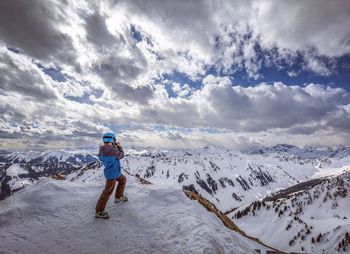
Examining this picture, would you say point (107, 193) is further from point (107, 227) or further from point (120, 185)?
point (107, 227)

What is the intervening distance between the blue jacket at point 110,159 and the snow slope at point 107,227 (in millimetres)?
1649

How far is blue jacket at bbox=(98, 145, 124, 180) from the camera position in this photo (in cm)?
1202

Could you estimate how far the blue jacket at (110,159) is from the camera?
12023 millimetres

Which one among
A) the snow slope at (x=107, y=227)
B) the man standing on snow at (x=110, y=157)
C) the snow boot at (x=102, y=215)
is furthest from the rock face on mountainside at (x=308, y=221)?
the snow boot at (x=102, y=215)

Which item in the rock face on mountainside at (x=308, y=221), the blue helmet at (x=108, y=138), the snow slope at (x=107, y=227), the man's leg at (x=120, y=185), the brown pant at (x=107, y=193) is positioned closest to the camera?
the snow slope at (x=107, y=227)

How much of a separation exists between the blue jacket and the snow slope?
165cm

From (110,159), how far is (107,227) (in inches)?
126

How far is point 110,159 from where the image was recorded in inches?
482

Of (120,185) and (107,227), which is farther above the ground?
(120,185)

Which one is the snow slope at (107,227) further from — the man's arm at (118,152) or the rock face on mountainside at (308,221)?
the rock face on mountainside at (308,221)

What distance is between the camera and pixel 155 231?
9836mm

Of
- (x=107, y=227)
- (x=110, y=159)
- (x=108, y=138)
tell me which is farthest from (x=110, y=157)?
(x=107, y=227)

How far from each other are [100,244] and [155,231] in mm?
2072

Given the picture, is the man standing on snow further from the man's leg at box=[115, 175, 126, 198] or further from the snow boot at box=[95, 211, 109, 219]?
the snow boot at box=[95, 211, 109, 219]
